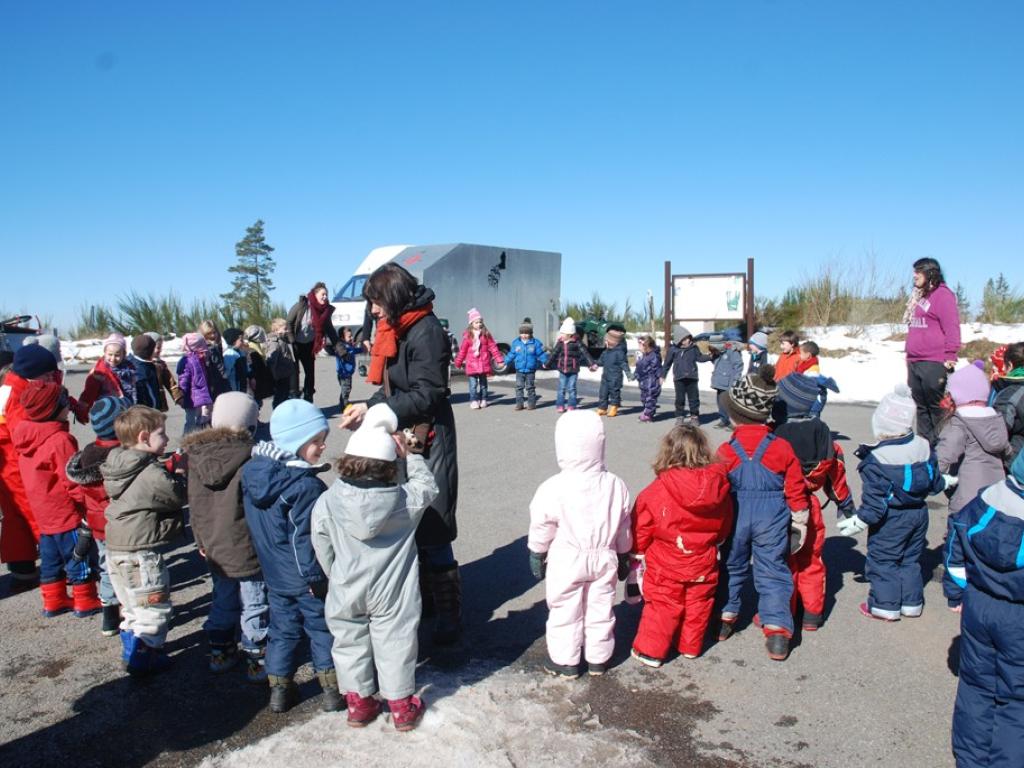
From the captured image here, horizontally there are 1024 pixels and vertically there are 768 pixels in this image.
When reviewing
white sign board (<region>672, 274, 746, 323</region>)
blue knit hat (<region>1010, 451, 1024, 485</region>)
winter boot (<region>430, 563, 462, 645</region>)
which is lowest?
winter boot (<region>430, 563, 462, 645</region>)

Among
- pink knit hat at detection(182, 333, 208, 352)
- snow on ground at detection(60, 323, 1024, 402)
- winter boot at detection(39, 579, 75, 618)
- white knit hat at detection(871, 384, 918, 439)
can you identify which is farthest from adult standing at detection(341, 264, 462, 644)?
snow on ground at detection(60, 323, 1024, 402)

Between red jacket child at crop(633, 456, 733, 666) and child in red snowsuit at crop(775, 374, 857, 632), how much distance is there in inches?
23.9

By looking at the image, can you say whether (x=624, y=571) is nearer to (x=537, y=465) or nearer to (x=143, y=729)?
(x=143, y=729)

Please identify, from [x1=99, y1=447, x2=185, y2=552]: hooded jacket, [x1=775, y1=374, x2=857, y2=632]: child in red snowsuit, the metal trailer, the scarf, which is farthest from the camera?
the metal trailer

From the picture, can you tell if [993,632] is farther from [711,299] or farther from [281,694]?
[711,299]

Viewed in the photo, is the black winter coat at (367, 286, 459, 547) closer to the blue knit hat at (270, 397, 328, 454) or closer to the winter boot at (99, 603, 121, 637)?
the blue knit hat at (270, 397, 328, 454)

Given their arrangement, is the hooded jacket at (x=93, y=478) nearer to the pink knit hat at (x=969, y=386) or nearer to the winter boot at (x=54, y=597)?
the winter boot at (x=54, y=597)

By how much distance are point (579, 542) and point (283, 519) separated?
141 cm

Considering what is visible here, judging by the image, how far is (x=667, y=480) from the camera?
388 centimetres

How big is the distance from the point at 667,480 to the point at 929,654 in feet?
5.53

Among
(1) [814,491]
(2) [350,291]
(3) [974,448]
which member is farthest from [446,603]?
(2) [350,291]

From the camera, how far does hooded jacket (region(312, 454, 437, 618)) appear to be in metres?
3.20

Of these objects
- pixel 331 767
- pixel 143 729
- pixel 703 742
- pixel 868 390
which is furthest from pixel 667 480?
pixel 868 390

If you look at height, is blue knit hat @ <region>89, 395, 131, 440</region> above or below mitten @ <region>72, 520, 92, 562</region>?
above
